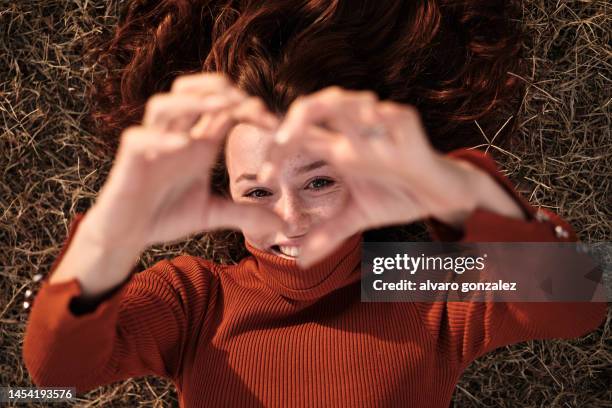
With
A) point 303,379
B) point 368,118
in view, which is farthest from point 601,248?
point 368,118

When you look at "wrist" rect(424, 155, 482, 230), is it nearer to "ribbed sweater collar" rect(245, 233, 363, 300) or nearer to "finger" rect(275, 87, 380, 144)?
"finger" rect(275, 87, 380, 144)

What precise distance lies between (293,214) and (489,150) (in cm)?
71

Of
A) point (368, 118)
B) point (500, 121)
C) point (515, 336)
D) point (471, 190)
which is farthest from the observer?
point (500, 121)

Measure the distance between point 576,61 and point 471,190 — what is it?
39.1 inches

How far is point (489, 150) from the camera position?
5.78ft

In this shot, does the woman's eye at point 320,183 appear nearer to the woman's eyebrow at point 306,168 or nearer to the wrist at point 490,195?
the woman's eyebrow at point 306,168

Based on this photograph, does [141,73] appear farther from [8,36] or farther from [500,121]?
[500,121]

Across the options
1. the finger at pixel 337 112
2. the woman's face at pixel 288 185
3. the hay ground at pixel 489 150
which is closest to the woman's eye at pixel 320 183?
the woman's face at pixel 288 185

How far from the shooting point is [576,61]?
70.1 inches

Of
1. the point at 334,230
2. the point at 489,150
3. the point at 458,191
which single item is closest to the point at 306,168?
the point at 334,230

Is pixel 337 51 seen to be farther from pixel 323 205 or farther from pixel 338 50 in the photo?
pixel 323 205

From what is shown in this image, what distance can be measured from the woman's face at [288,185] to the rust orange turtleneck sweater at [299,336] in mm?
95

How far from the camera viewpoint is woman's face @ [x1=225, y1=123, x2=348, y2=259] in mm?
1269

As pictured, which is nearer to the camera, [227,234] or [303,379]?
[303,379]
